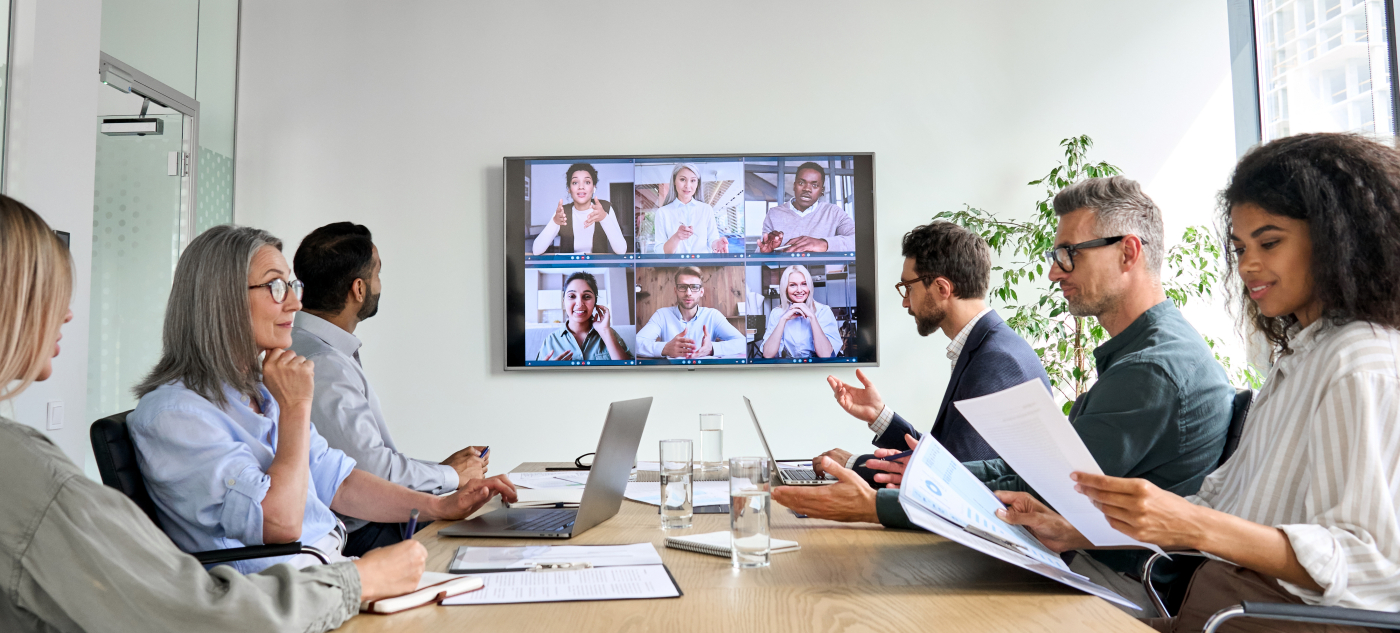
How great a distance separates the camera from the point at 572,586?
1219 mm

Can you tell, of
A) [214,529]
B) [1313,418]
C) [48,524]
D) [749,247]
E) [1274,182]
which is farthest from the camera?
[749,247]

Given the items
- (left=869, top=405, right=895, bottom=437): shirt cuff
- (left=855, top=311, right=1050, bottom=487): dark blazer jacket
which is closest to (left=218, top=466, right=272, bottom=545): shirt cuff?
(left=855, top=311, right=1050, bottom=487): dark blazer jacket

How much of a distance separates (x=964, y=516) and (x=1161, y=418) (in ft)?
2.16

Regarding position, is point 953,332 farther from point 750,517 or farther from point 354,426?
point 354,426

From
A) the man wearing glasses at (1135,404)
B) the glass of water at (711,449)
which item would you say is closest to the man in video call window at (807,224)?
the man wearing glasses at (1135,404)

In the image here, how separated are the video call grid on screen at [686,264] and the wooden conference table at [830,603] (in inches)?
99.8

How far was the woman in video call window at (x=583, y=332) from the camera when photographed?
13.2 feet

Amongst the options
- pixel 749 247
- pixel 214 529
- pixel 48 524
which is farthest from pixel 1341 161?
pixel 749 247

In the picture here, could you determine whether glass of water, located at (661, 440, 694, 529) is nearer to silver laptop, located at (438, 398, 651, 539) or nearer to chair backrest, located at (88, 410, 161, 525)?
silver laptop, located at (438, 398, 651, 539)

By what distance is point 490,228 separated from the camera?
13.4 feet

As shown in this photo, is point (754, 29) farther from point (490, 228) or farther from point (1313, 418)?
point (1313, 418)

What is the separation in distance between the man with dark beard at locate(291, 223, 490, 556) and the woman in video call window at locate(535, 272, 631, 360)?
1.40m

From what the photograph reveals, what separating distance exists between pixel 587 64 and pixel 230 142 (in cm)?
170

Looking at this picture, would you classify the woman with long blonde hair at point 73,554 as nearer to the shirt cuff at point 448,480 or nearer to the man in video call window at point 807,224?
the shirt cuff at point 448,480
